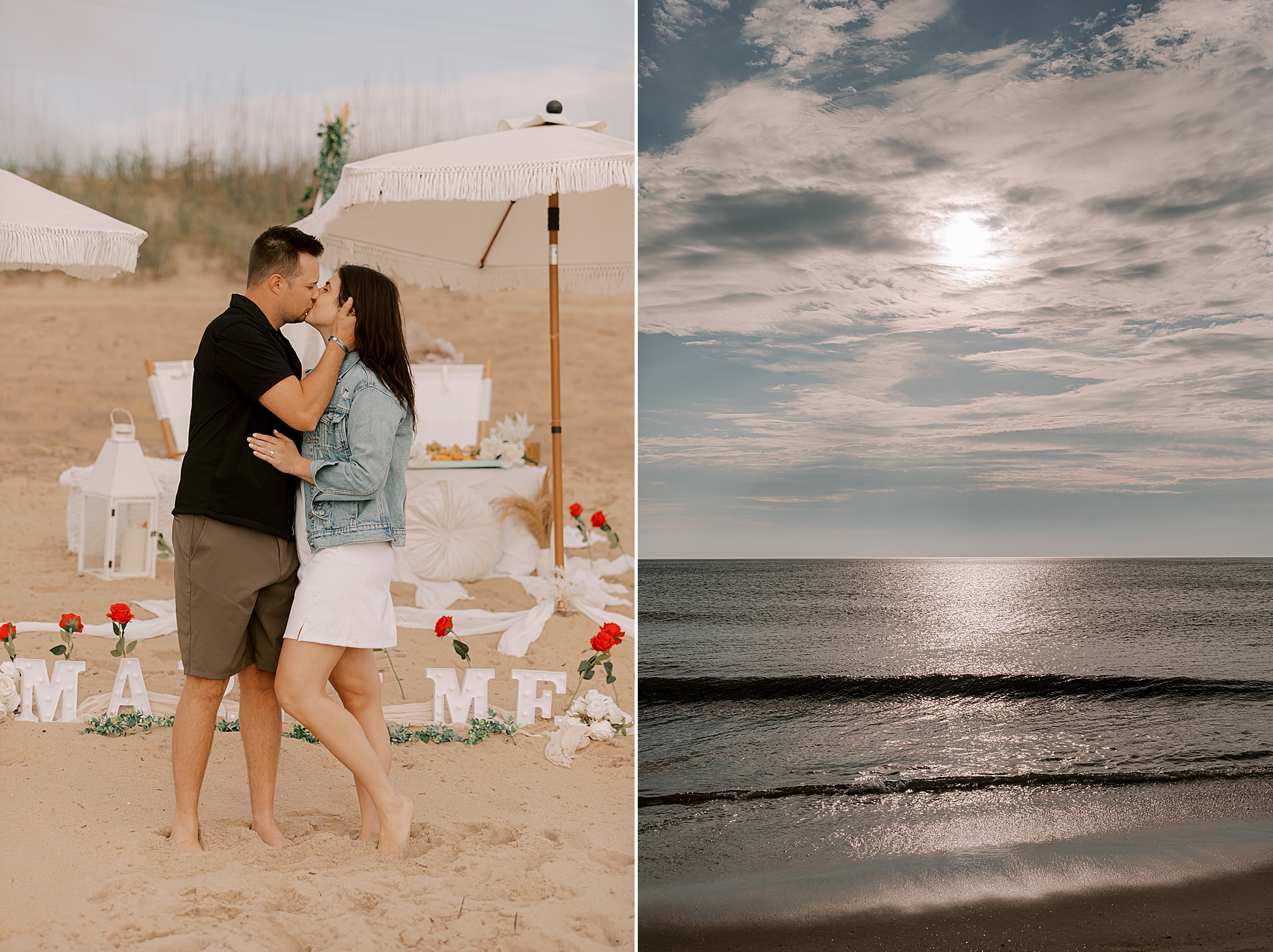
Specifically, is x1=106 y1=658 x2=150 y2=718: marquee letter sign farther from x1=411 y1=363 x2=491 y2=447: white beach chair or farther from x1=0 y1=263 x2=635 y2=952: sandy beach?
x1=411 y1=363 x2=491 y2=447: white beach chair

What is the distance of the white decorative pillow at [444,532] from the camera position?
445 cm

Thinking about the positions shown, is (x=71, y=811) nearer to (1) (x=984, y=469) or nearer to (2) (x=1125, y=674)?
(1) (x=984, y=469)

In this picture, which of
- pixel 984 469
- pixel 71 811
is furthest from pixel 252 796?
pixel 984 469

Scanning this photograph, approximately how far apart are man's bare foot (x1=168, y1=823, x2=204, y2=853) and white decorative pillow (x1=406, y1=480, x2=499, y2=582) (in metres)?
2.56

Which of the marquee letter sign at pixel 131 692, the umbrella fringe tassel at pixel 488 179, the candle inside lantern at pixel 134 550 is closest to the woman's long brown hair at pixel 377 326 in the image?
the umbrella fringe tassel at pixel 488 179

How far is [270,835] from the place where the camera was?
194 centimetres

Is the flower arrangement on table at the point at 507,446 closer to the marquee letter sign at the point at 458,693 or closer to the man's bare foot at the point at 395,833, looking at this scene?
the marquee letter sign at the point at 458,693

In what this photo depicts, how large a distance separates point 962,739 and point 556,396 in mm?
2347

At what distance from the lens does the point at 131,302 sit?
406 inches

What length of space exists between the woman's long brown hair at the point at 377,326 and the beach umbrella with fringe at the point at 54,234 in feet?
6.22

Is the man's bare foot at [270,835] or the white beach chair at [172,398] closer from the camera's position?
the man's bare foot at [270,835]

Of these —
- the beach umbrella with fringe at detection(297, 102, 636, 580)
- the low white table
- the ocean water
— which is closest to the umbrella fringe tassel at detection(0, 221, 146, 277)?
the beach umbrella with fringe at detection(297, 102, 636, 580)

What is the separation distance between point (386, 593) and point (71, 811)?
3.25 feet

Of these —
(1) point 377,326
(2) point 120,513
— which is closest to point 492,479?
(2) point 120,513
